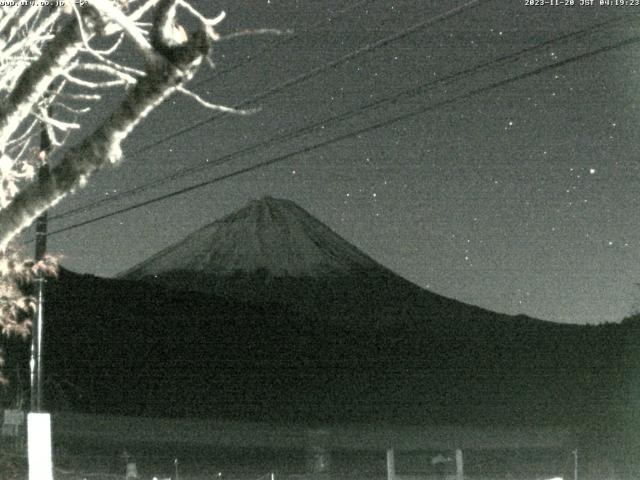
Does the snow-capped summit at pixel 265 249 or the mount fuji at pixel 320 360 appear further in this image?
the snow-capped summit at pixel 265 249

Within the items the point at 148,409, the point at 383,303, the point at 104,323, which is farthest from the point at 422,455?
the point at 383,303

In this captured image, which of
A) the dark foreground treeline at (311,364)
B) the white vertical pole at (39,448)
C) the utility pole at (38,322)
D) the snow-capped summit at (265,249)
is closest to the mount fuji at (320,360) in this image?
the dark foreground treeline at (311,364)

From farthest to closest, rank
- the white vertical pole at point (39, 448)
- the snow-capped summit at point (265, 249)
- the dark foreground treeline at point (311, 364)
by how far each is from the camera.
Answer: the snow-capped summit at point (265, 249) < the dark foreground treeline at point (311, 364) < the white vertical pole at point (39, 448)

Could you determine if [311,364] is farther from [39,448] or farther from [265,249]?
[39,448]

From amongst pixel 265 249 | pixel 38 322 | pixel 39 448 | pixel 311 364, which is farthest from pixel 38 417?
pixel 265 249

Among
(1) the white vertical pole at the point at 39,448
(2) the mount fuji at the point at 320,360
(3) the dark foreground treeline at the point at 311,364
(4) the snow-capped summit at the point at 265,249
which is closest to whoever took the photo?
(1) the white vertical pole at the point at 39,448

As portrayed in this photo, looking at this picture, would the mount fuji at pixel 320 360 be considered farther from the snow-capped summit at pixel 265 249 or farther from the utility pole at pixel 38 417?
the utility pole at pixel 38 417

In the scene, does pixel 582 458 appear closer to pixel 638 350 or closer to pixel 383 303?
pixel 638 350
